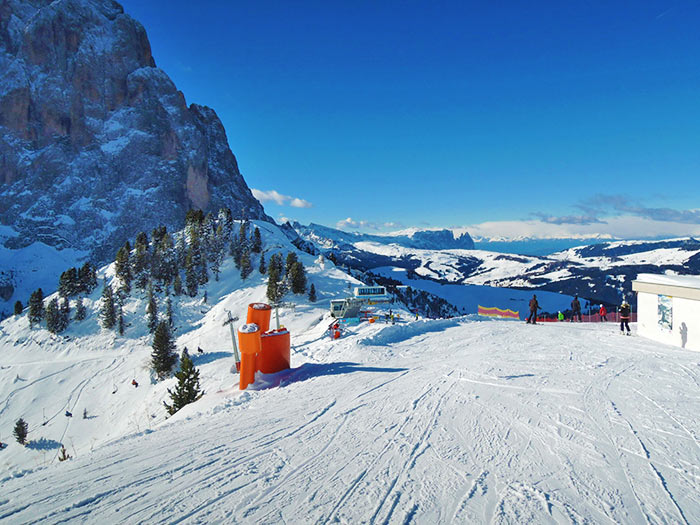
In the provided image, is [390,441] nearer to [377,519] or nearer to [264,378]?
[377,519]

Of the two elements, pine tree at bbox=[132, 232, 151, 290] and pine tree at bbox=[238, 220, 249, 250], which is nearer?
pine tree at bbox=[132, 232, 151, 290]

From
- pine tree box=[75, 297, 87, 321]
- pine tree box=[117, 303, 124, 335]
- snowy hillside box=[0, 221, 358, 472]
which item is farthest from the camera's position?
pine tree box=[75, 297, 87, 321]

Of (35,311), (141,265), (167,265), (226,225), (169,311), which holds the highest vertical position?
(226,225)

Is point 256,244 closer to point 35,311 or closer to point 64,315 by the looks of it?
point 64,315

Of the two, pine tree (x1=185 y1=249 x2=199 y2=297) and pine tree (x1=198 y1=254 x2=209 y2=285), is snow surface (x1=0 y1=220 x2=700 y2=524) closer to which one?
pine tree (x1=185 y1=249 x2=199 y2=297)

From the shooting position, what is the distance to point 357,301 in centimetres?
3228

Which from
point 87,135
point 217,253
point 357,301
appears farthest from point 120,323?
point 87,135

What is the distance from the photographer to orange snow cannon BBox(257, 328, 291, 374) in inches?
477

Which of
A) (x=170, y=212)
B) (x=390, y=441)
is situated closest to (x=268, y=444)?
(x=390, y=441)

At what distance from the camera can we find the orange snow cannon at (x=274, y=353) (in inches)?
477

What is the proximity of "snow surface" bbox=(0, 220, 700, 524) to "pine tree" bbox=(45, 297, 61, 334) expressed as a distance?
56129 mm

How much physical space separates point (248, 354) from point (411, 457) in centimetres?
747

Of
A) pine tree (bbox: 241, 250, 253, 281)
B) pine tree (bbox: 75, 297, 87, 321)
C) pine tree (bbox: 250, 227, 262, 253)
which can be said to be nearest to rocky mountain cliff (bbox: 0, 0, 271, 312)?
pine tree (bbox: 75, 297, 87, 321)

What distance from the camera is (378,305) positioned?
36.9m
